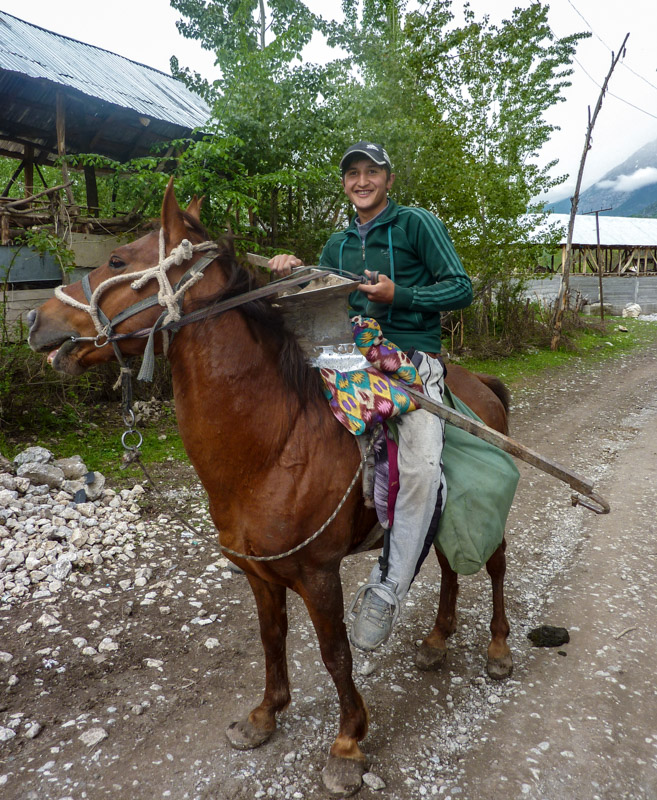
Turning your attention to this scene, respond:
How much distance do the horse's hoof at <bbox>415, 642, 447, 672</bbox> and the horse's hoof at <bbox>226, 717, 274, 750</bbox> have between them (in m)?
0.98

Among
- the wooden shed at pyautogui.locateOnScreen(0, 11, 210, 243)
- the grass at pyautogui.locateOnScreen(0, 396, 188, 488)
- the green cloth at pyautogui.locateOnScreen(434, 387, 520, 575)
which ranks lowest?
the grass at pyautogui.locateOnScreen(0, 396, 188, 488)

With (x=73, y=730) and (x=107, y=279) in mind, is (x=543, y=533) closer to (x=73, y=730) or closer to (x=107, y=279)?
(x=73, y=730)

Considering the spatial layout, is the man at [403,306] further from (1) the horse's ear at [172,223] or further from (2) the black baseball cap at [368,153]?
(1) the horse's ear at [172,223]

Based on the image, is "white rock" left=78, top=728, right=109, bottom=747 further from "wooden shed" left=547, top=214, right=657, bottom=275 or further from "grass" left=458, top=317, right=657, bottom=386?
"wooden shed" left=547, top=214, right=657, bottom=275

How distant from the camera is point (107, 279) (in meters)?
1.98

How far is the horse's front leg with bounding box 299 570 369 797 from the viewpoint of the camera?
7.36ft

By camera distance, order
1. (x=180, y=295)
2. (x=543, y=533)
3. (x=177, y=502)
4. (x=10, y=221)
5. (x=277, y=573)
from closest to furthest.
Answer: (x=180, y=295) < (x=277, y=573) < (x=543, y=533) < (x=177, y=502) < (x=10, y=221)

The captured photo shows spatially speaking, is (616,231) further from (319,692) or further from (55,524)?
(319,692)

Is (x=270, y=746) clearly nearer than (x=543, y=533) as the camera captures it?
Yes

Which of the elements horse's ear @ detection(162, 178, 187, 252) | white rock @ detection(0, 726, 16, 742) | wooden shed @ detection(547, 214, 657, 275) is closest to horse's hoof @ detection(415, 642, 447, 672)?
white rock @ detection(0, 726, 16, 742)

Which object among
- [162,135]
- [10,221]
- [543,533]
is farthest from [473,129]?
[543,533]

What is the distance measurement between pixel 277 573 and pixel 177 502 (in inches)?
123

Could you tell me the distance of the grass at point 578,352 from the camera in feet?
38.5

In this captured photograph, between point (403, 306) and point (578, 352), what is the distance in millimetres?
13698
